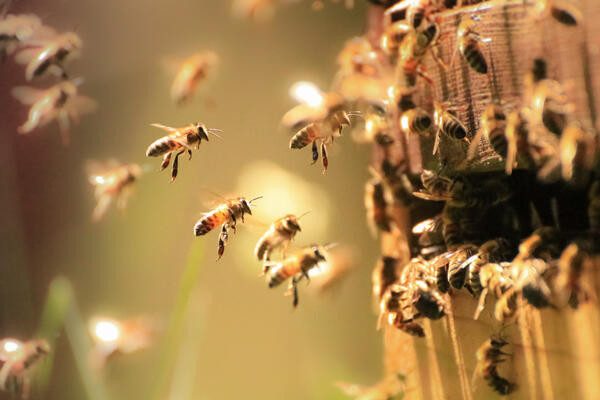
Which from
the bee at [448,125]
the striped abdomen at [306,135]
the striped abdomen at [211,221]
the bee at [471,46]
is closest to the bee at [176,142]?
the striped abdomen at [211,221]

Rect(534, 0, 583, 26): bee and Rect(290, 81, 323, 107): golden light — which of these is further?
Rect(290, 81, 323, 107): golden light

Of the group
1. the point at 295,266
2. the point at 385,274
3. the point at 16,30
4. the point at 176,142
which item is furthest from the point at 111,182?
the point at 385,274

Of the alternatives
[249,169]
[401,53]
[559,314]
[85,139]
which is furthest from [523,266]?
[85,139]

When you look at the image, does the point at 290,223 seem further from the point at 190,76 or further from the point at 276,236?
the point at 190,76

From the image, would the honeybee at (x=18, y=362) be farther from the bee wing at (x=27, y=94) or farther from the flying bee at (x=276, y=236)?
the flying bee at (x=276, y=236)

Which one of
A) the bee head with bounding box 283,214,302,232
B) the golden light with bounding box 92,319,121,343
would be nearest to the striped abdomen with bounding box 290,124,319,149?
the bee head with bounding box 283,214,302,232

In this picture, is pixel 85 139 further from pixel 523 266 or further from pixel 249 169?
pixel 523 266

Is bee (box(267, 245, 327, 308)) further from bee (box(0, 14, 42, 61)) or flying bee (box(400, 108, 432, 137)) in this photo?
bee (box(0, 14, 42, 61))

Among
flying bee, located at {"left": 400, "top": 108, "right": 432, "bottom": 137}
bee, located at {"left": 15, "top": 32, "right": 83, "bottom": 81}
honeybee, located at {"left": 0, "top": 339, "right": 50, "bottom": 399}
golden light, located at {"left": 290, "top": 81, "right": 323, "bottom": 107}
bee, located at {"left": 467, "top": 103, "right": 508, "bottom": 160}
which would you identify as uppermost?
bee, located at {"left": 15, "top": 32, "right": 83, "bottom": 81}
